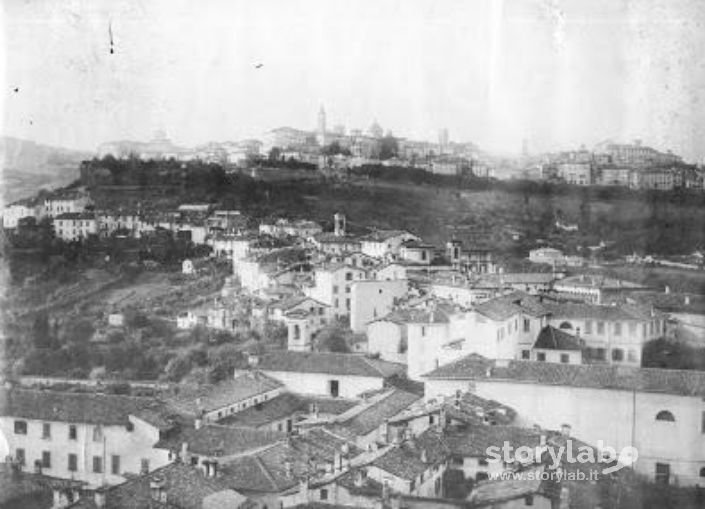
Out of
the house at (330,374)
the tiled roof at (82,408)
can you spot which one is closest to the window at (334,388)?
the house at (330,374)

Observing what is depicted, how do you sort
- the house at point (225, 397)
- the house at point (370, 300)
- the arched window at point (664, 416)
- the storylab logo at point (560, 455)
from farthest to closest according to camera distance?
1. the house at point (370, 300)
2. the house at point (225, 397)
3. the arched window at point (664, 416)
4. the storylab logo at point (560, 455)

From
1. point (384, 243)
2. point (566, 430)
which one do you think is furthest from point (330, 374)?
point (384, 243)

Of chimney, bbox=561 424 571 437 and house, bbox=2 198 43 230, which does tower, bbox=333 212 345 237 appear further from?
chimney, bbox=561 424 571 437

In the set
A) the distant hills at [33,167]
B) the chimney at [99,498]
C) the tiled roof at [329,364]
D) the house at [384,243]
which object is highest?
the distant hills at [33,167]

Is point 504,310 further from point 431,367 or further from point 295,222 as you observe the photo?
point 295,222

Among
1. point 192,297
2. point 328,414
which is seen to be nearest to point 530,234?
point 192,297

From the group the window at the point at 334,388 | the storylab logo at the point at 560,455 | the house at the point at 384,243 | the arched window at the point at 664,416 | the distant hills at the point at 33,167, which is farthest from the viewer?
the house at the point at 384,243

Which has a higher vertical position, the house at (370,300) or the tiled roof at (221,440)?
the house at (370,300)

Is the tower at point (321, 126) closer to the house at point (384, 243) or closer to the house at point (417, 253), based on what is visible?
the house at point (384, 243)
